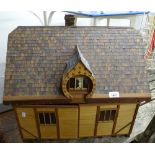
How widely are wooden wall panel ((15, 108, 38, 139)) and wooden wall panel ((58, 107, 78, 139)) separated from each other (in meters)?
0.97

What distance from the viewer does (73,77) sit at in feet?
23.8

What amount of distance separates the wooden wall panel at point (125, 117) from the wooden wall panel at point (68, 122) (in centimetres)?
159

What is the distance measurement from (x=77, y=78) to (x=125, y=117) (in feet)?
8.92

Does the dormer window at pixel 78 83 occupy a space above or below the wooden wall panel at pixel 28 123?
above

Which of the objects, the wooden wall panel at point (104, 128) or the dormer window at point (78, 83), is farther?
the wooden wall panel at point (104, 128)

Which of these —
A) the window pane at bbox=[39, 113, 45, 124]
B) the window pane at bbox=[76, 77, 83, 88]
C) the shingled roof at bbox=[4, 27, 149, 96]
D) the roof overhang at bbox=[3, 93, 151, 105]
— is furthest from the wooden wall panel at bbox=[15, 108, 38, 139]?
the window pane at bbox=[76, 77, 83, 88]

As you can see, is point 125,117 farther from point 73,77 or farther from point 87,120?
point 73,77

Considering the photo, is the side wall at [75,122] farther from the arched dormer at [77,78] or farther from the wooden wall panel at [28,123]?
the arched dormer at [77,78]

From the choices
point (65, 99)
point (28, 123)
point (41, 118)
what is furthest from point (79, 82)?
point (28, 123)

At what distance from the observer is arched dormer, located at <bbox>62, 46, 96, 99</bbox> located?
6.89m

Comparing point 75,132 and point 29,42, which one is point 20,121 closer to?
point 75,132

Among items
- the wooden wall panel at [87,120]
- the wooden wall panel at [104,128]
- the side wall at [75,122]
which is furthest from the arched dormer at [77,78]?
the wooden wall panel at [104,128]

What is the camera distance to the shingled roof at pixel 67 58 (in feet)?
25.3

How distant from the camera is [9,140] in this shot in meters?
9.98
